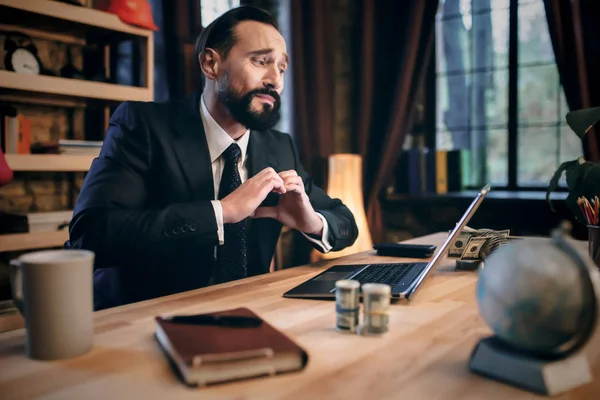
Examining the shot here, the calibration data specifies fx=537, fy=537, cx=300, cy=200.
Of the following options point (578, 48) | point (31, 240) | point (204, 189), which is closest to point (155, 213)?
point (204, 189)

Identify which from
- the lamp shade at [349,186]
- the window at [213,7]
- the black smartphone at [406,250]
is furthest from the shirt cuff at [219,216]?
the window at [213,7]

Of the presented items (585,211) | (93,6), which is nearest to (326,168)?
(93,6)

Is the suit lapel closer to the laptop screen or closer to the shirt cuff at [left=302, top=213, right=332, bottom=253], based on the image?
the shirt cuff at [left=302, top=213, right=332, bottom=253]

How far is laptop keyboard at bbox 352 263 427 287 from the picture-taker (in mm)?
1168

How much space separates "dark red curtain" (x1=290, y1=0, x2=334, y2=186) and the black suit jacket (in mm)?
1728

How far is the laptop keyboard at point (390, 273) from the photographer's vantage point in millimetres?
1168

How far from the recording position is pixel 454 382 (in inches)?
26.1

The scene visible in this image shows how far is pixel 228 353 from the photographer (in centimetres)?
65

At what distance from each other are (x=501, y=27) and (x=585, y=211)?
8.18 feet

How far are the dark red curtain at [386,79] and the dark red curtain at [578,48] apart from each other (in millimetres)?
789

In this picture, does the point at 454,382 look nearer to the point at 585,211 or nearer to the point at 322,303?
the point at 322,303

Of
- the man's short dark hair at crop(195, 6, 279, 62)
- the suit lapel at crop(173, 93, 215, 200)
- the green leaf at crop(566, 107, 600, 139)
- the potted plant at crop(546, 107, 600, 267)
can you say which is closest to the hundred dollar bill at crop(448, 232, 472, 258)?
the potted plant at crop(546, 107, 600, 267)

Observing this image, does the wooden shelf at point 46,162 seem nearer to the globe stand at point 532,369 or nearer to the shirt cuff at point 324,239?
the shirt cuff at point 324,239

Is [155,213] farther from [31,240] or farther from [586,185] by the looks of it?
[31,240]
